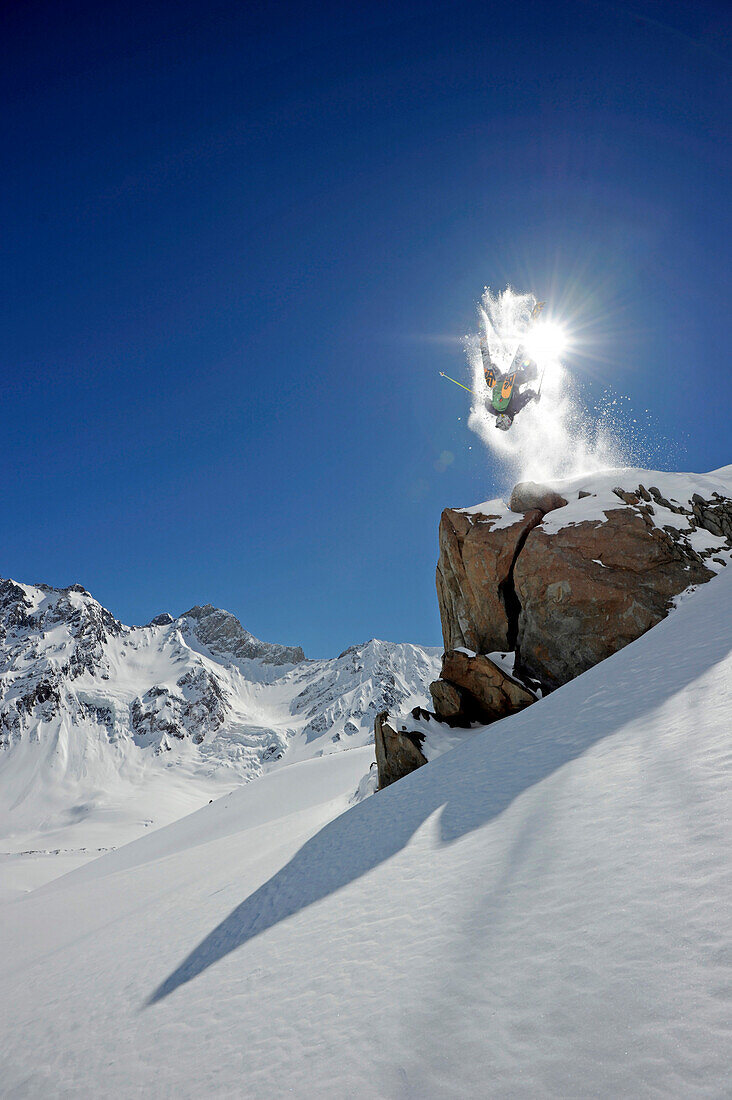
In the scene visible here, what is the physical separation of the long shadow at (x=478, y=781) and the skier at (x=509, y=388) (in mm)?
15393

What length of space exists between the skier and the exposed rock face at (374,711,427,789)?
54.8 feet

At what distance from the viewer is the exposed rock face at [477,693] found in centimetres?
1526

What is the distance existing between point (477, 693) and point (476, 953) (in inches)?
522

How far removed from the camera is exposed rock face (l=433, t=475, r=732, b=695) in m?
15.5

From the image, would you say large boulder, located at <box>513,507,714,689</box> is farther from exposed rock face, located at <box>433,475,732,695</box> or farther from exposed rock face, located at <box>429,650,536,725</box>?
exposed rock face, located at <box>429,650,536,725</box>

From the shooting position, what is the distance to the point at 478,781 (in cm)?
772

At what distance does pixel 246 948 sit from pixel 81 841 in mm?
141862

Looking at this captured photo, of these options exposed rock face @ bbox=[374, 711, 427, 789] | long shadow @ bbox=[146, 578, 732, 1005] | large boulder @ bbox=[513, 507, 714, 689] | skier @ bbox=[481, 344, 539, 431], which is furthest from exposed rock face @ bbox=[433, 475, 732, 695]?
skier @ bbox=[481, 344, 539, 431]

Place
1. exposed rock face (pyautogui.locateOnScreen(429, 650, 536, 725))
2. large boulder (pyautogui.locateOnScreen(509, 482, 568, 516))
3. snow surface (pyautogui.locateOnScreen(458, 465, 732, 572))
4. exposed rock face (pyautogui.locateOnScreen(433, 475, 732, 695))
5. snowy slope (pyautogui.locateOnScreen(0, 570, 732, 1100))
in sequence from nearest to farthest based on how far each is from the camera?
snowy slope (pyautogui.locateOnScreen(0, 570, 732, 1100))
exposed rock face (pyautogui.locateOnScreen(429, 650, 536, 725))
exposed rock face (pyautogui.locateOnScreen(433, 475, 732, 695))
snow surface (pyautogui.locateOnScreen(458, 465, 732, 572))
large boulder (pyautogui.locateOnScreen(509, 482, 568, 516))

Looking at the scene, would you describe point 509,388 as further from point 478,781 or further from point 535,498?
point 478,781

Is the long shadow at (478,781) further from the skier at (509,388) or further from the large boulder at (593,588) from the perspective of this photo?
the skier at (509,388)

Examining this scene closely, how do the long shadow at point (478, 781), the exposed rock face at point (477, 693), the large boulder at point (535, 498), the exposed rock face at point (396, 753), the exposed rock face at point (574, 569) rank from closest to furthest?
Result: the long shadow at point (478, 781) → the exposed rock face at point (396, 753) → the exposed rock face at point (477, 693) → the exposed rock face at point (574, 569) → the large boulder at point (535, 498)

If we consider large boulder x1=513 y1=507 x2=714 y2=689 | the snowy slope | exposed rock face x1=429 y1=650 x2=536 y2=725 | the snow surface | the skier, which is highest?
the skier

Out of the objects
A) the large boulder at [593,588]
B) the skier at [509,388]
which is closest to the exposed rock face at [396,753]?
the large boulder at [593,588]
